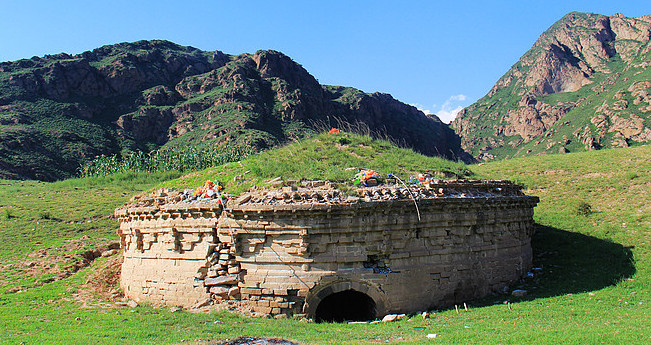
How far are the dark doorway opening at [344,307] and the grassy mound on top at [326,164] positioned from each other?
3.84 meters

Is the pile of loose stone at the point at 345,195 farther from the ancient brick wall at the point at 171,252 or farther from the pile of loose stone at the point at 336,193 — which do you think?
the ancient brick wall at the point at 171,252

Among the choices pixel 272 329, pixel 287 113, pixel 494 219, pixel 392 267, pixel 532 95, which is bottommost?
pixel 272 329

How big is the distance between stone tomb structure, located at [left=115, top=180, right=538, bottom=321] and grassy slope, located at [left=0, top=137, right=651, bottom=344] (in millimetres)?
695

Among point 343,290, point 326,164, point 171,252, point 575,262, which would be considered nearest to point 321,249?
point 343,290

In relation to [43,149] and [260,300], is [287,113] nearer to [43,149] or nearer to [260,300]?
[43,149]

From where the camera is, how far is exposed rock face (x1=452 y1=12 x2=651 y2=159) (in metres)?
73.1

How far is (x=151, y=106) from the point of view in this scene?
4045 inches

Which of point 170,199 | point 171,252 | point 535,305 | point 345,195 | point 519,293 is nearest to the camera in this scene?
point 345,195

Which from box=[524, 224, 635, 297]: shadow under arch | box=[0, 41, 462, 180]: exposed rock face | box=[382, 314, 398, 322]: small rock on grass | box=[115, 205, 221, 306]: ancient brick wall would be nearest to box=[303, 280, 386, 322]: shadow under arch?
box=[382, 314, 398, 322]: small rock on grass

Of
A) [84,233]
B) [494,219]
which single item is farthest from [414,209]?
[84,233]

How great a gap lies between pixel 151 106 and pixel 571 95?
107m

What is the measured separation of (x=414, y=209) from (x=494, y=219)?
133 inches

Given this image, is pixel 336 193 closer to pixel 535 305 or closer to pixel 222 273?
pixel 222 273

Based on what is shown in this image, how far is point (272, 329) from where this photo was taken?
9.61 meters
